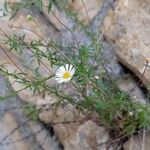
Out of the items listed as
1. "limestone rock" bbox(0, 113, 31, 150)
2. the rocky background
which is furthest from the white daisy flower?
"limestone rock" bbox(0, 113, 31, 150)

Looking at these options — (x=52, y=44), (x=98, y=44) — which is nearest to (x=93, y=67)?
(x=98, y=44)

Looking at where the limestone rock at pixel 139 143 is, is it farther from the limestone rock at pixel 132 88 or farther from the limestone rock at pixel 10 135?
the limestone rock at pixel 10 135

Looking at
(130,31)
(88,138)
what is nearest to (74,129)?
(88,138)

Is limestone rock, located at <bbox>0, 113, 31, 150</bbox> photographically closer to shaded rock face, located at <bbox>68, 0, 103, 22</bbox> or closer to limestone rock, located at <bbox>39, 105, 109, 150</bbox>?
limestone rock, located at <bbox>39, 105, 109, 150</bbox>

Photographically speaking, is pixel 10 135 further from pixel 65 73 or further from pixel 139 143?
pixel 139 143

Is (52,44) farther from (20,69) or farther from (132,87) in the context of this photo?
(132,87)

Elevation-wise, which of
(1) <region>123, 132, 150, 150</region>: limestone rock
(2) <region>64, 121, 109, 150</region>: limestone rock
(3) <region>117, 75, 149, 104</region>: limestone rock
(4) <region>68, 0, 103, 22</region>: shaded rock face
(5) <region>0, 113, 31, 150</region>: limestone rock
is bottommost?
(1) <region>123, 132, 150, 150</region>: limestone rock

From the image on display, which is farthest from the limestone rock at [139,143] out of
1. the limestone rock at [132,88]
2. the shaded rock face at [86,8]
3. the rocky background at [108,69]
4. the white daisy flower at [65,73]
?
the shaded rock face at [86,8]

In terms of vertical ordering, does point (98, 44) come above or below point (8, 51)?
below
